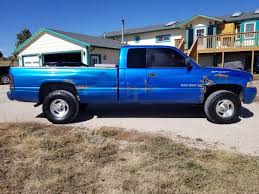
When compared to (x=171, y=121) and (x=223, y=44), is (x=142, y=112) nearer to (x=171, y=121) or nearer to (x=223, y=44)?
(x=171, y=121)

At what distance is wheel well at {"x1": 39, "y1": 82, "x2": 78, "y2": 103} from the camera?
6.76 meters

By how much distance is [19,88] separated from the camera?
21.8 ft

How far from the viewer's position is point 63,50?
2044cm

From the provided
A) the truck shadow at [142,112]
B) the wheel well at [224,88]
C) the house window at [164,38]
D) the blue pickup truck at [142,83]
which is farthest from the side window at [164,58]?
the house window at [164,38]

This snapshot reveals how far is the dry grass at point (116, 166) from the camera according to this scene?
11.1ft

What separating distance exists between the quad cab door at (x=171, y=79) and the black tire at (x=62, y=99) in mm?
1969

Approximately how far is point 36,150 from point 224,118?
4652 millimetres

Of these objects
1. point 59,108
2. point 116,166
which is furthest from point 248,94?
point 59,108

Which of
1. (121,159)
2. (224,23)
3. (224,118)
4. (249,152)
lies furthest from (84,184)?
(224,23)

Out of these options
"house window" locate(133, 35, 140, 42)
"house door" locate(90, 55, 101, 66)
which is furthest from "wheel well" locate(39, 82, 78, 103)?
"house window" locate(133, 35, 140, 42)

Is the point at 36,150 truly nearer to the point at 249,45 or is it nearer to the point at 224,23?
the point at 249,45

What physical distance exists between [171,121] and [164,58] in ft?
5.66

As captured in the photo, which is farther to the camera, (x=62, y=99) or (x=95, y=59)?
(x=95, y=59)

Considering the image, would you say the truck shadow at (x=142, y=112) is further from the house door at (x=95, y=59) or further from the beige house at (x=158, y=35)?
the beige house at (x=158, y=35)
